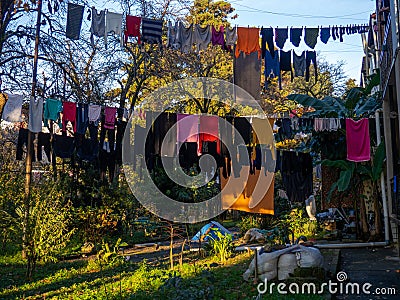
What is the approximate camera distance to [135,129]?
36.0ft

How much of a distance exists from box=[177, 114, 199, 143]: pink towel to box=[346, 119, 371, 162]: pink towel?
358cm

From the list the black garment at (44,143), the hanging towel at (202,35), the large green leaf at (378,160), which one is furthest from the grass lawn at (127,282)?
the hanging towel at (202,35)

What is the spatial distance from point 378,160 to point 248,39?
4193 millimetres

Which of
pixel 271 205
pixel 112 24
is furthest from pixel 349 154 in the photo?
pixel 112 24

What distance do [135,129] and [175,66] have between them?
6266 millimetres

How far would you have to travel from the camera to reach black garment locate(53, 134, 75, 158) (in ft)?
36.7

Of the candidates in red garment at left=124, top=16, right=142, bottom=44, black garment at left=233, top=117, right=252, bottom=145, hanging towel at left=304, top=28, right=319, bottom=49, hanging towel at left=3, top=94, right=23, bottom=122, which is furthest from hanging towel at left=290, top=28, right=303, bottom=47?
hanging towel at left=3, top=94, right=23, bottom=122

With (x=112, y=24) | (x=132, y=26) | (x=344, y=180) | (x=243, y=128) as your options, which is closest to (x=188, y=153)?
(x=243, y=128)

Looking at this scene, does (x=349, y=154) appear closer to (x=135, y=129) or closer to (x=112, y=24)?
(x=135, y=129)

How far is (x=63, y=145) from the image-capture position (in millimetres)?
11211

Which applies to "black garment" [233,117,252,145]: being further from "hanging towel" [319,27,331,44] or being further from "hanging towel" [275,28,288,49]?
→ "hanging towel" [319,27,331,44]

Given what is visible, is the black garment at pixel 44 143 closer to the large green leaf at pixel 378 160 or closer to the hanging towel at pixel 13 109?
the hanging towel at pixel 13 109

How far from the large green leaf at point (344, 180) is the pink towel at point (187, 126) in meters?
3.57

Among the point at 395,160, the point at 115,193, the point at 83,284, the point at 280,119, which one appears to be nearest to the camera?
the point at 83,284
